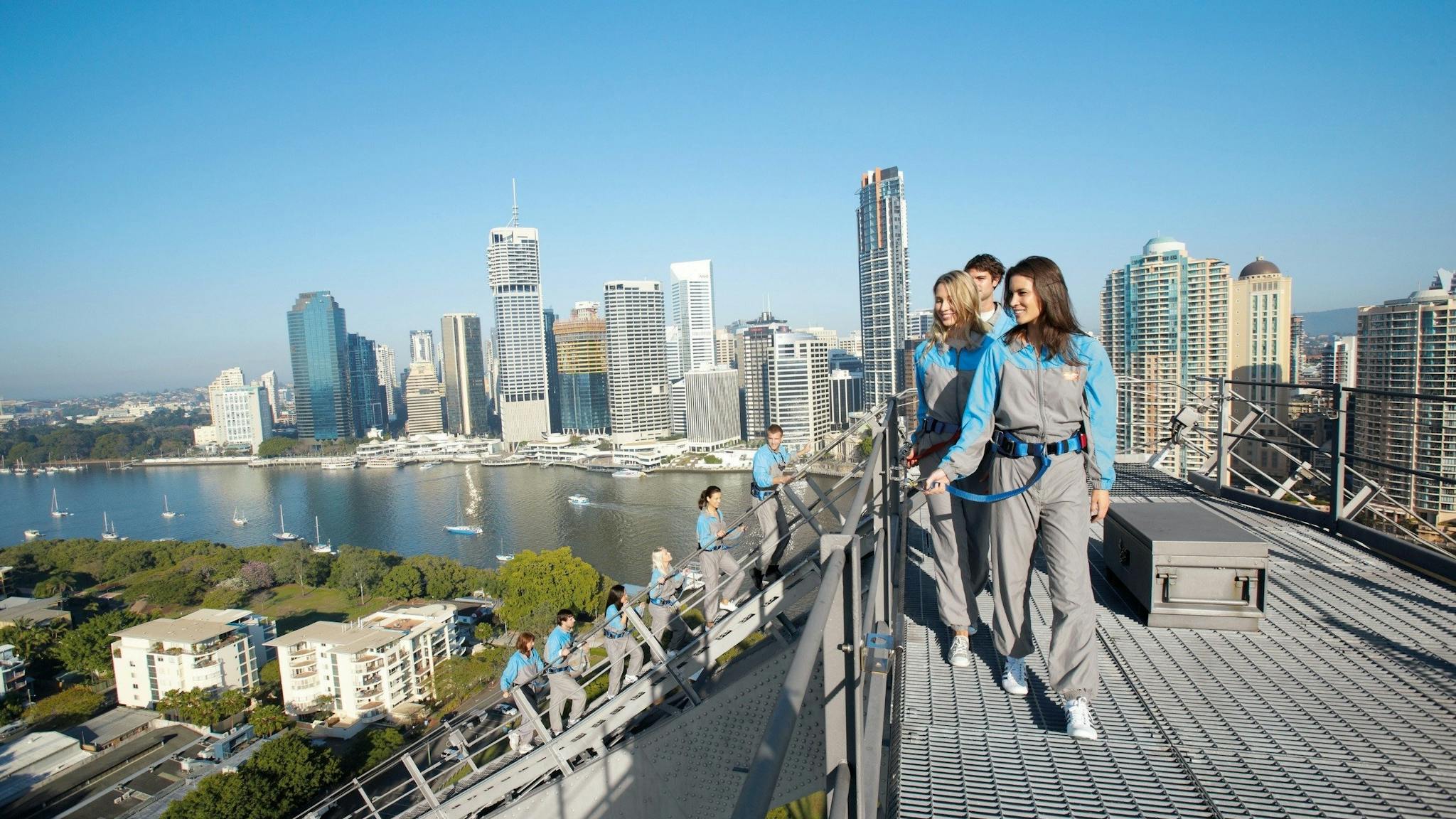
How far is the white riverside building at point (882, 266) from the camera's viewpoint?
58.2 m

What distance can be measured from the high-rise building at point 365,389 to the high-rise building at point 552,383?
1760cm

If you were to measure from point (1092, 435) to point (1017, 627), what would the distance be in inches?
18.0

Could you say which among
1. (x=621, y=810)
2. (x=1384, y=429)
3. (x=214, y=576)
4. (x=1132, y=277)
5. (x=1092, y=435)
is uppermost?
(x=1132, y=277)

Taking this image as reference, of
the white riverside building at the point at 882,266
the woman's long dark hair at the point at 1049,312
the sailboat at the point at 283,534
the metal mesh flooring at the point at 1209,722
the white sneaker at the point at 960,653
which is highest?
the white riverside building at the point at 882,266

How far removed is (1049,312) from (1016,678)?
2.72 feet

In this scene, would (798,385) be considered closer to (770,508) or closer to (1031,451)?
(770,508)

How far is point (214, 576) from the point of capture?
81.4 ft

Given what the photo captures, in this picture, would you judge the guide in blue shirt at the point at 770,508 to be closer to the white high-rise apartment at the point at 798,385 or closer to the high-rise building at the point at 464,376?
the white high-rise apartment at the point at 798,385

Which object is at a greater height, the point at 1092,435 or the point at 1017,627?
the point at 1092,435

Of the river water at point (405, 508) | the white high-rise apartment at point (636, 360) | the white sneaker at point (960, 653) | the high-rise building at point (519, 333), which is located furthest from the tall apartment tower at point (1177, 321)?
the high-rise building at point (519, 333)

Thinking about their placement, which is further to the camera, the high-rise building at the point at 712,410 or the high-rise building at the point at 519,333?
the high-rise building at the point at 519,333

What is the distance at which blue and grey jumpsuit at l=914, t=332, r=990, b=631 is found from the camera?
77.5 inches

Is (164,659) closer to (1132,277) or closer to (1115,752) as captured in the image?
(1115,752)

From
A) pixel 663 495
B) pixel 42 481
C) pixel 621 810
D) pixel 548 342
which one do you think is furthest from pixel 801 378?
pixel 42 481
